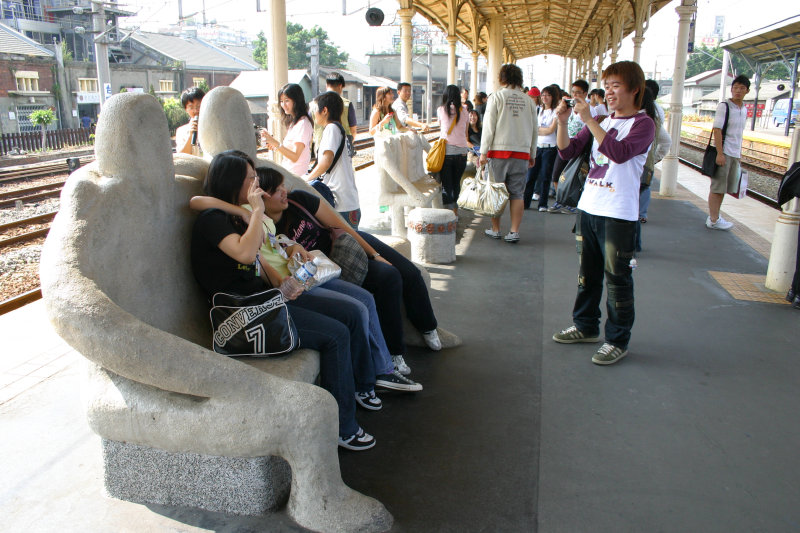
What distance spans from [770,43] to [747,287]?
78.3 ft

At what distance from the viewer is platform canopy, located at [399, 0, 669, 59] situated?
→ 15.8 meters

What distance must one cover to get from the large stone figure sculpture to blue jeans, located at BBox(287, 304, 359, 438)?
0.18 metres

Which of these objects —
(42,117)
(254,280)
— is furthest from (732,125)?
(42,117)

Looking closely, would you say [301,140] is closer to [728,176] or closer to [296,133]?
[296,133]

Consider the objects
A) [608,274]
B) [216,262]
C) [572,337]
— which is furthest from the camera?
[572,337]

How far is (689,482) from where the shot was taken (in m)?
2.56

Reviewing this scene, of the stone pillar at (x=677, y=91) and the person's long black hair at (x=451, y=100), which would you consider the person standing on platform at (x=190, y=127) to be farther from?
the stone pillar at (x=677, y=91)

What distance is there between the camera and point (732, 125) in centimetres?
672

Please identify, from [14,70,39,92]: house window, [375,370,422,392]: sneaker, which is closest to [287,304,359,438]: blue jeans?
[375,370,422,392]: sneaker

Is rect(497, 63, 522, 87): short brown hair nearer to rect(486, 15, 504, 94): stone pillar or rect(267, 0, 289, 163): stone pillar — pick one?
rect(267, 0, 289, 163): stone pillar

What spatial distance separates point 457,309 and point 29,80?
28451 mm

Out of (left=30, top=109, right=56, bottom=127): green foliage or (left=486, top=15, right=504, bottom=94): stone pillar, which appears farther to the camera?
(left=30, top=109, right=56, bottom=127): green foliage

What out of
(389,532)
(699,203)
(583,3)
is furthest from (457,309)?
(583,3)

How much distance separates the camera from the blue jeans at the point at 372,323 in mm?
3100
